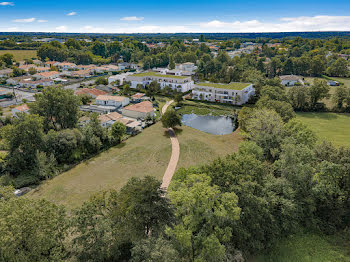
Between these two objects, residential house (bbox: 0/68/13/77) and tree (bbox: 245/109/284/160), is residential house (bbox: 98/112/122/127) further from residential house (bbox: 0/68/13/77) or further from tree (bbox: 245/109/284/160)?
residential house (bbox: 0/68/13/77)

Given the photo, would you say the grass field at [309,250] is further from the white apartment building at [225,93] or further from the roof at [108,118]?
the white apartment building at [225,93]

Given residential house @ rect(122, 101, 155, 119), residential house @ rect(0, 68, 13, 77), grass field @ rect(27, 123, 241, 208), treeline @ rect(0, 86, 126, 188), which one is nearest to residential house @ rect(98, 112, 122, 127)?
residential house @ rect(122, 101, 155, 119)

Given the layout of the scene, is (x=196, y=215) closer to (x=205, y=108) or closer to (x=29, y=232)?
(x=29, y=232)

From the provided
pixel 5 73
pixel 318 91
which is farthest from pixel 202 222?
pixel 5 73

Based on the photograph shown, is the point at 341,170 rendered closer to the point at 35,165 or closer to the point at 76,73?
the point at 35,165

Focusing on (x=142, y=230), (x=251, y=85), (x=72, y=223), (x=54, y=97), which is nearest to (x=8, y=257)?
(x=72, y=223)
